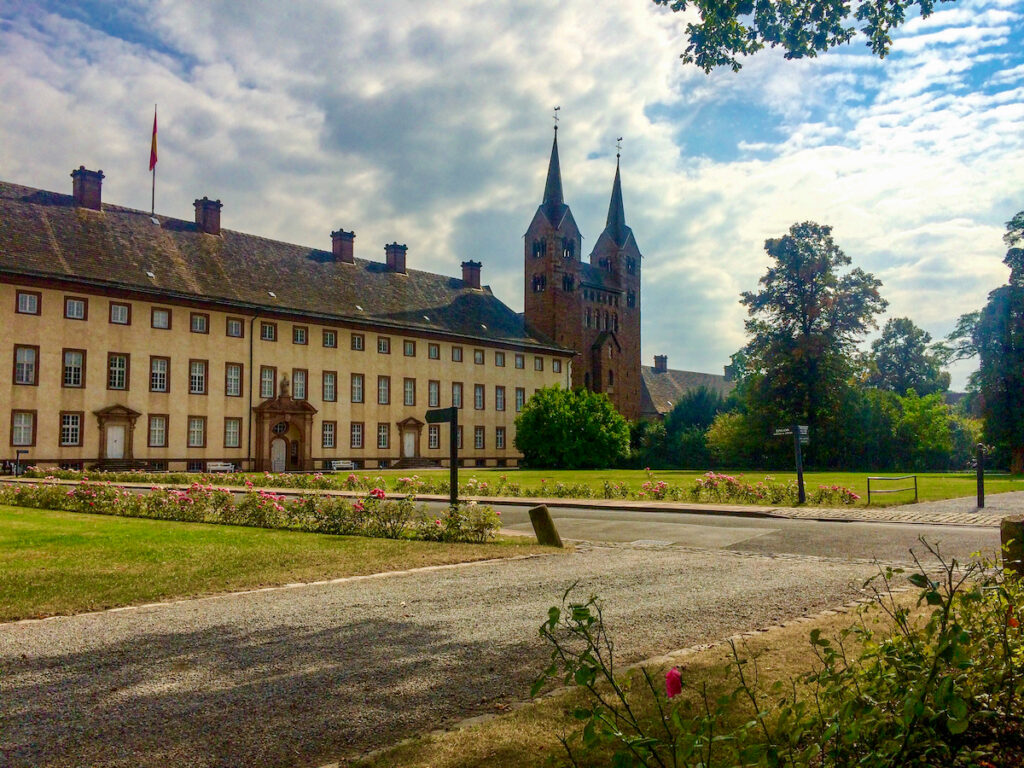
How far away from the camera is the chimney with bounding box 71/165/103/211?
46625mm

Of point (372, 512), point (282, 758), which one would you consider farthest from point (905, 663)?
point (372, 512)

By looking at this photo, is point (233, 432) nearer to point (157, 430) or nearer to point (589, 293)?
point (157, 430)

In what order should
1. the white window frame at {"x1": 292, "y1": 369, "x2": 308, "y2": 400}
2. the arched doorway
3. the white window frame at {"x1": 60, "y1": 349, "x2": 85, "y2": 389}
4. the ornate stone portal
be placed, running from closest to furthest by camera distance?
1. the white window frame at {"x1": 60, "y1": 349, "x2": 85, "y2": 389}
2. the ornate stone portal
3. the arched doorway
4. the white window frame at {"x1": 292, "y1": 369, "x2": 308, "y2": 400}

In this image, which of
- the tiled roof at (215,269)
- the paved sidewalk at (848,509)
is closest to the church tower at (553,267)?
the tiled roof at (215,269)

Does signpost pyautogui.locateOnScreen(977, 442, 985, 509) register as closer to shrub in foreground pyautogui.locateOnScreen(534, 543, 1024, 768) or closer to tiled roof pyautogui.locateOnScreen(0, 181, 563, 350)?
shrub in foreground pyautogui.locateOnScreen(534, 543, 1024, 768)

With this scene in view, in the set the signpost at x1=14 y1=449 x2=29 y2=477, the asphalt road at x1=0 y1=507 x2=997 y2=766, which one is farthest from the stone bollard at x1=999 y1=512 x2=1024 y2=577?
the signpost at x1=14 y1=449 x2=29 y2=477

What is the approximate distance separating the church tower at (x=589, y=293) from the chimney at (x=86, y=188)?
37438 millimetres

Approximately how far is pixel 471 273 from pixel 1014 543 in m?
66.4

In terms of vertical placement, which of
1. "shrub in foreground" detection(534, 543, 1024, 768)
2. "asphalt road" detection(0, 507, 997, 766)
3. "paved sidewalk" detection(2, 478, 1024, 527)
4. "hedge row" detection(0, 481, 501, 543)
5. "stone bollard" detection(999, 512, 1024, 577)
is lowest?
"paved sidewalk" detection(2, 478, 1024, 527)

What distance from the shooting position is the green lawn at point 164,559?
8.38 m

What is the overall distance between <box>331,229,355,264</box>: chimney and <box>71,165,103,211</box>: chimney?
55.4ft

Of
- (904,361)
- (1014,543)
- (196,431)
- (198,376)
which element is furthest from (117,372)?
(904,361)

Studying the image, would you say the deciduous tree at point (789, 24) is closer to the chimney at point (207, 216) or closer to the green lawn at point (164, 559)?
the green lawn at point (164, 559)

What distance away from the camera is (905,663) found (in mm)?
3145
